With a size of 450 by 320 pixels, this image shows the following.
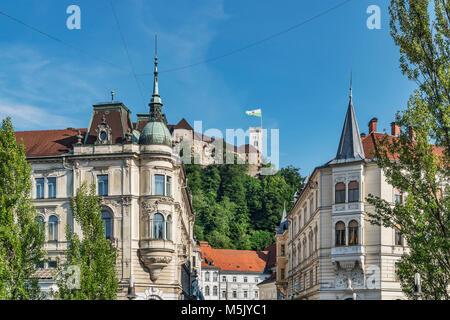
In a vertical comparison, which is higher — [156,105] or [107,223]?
[156,105]

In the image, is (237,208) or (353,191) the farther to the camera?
(237,208)

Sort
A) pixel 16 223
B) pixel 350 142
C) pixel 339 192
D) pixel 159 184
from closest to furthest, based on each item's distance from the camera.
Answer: pixel 16 223 → pixel 339 192 → pixel 350 142 → pixel 159 184

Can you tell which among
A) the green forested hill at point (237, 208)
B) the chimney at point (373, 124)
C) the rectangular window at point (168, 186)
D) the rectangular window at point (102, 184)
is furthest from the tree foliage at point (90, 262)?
the green forested hill at point (237, 208)

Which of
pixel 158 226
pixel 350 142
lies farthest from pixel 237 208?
pixel 350 142

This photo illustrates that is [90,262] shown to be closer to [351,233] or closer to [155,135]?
[155,135]

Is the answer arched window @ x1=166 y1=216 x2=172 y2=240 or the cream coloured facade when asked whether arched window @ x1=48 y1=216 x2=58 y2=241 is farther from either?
the cream coloured facade

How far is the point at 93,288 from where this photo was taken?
31922 mm

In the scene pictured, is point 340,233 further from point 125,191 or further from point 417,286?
point 417,286

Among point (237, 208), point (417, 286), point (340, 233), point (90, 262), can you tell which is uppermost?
point (237, 208)

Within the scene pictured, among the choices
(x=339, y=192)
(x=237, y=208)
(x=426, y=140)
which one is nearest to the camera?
(x=426, y=140)

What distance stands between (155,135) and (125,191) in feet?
18.8

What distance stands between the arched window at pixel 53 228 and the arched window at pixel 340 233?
24.5 metres

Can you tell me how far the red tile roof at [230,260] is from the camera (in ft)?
423

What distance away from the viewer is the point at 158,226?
49938 millimetres
